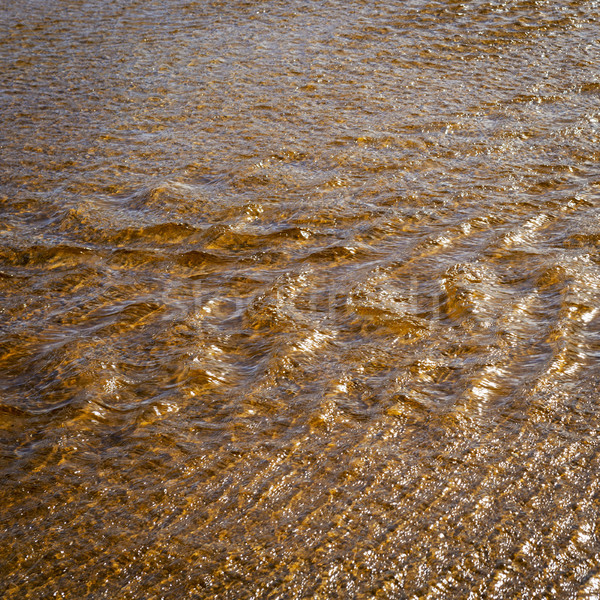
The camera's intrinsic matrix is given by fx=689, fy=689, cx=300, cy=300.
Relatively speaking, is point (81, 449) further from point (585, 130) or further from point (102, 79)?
point (102, 79)

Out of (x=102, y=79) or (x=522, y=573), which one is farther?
(x=102, y=79)

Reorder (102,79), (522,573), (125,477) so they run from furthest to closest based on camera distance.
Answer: (102,79)
(125,477)
(522,573)

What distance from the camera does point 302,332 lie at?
9.93 ft

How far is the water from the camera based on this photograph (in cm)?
209

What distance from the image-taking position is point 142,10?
779 cm

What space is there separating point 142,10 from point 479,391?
22.2ft

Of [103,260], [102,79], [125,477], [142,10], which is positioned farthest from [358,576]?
[142,10]

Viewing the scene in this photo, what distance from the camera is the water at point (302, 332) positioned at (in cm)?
209

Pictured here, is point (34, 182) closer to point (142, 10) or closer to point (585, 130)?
point (585, 130)

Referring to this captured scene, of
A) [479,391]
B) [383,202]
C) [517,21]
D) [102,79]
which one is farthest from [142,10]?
[479,391]

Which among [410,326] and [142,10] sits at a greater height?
[142,10]

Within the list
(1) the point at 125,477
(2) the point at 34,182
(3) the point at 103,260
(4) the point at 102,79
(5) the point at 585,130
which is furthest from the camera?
(4) the point at 102,79

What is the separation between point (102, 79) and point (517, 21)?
4.08m

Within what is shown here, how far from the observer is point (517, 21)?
6.87 meters
